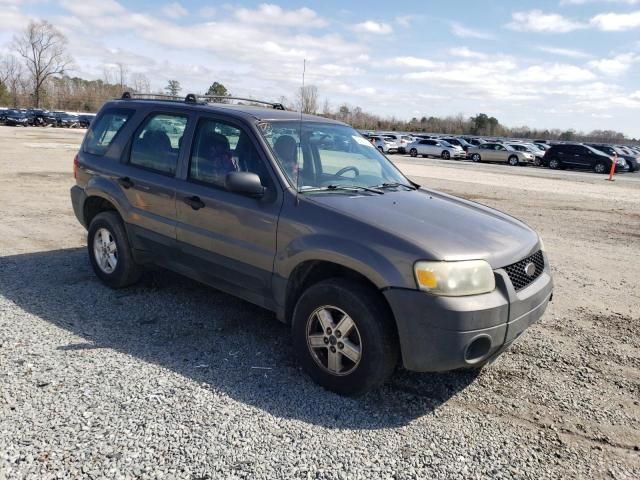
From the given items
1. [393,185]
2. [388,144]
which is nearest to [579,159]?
[388,144]

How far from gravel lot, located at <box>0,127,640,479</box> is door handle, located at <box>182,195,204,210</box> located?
1.06 metres

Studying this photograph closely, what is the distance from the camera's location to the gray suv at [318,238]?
10.7 feet

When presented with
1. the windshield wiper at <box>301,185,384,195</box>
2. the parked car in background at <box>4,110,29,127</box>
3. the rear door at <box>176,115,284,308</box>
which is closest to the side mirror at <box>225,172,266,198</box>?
the rear door at <box>176,115,284,308</box>

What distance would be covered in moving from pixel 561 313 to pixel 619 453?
8.02 feet

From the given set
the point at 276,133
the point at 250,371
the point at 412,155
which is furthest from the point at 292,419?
the point at 412,155

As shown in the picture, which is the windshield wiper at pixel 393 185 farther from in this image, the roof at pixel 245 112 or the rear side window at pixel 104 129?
the rear side window at pixel 104 129

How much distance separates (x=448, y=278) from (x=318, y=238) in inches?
35.9

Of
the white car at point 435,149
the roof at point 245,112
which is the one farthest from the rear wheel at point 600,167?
the roof at point 245,112

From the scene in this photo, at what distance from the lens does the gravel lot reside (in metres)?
2.90

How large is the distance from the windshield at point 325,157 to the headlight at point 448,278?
4.01ft

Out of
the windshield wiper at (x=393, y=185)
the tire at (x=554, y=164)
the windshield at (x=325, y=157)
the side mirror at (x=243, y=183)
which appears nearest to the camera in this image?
the side mirror at (x=243, y=183)

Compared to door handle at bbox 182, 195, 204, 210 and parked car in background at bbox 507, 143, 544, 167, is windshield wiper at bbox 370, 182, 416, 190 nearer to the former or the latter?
door handle at bbox 182, 195, 204, 210

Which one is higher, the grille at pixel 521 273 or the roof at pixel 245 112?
the roof at pixel 245 112

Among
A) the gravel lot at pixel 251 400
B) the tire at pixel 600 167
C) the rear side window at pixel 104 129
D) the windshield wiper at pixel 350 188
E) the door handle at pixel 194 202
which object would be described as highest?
the rear side window at pixel 104 129
